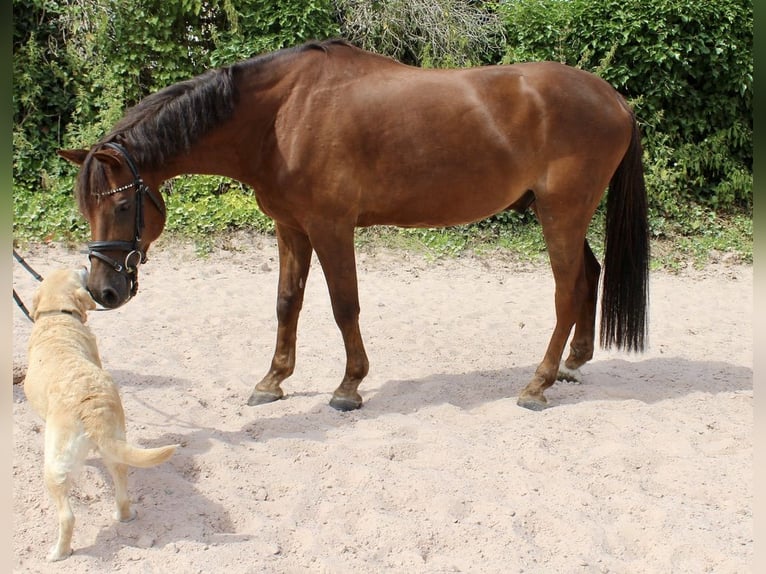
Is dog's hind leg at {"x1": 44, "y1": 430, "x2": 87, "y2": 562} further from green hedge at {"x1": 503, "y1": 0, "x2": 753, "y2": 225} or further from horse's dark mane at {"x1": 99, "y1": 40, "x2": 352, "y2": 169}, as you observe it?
green hedge at {"x1": 503, "y1": 0, "x2": 753, "y2": 225}

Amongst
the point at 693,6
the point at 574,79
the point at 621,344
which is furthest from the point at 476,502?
the point at 693,6

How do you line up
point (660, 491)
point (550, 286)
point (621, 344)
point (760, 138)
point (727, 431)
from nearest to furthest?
point (760, 138)
point (660, 491)
point (727, 431)
point (621, 344)
point (550, 286)

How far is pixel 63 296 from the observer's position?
11.1 ft

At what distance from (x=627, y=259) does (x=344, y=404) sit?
2110 millimetres

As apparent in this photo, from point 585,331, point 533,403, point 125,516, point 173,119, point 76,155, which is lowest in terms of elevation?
point 533,403

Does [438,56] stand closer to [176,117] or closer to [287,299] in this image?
[287,299]

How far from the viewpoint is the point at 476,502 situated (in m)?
3.24

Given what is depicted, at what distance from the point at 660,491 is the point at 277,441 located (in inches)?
76.2

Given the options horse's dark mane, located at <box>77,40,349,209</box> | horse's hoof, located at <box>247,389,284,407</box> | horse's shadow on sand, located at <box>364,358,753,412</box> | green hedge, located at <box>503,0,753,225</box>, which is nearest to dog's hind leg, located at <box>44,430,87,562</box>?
horse's dark mane, located at <box>77,40,349,209</box>

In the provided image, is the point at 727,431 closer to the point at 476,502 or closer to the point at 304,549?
the point at 476,502

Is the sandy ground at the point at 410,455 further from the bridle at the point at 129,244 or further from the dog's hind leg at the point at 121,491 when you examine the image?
the bridle at the point at 129,244

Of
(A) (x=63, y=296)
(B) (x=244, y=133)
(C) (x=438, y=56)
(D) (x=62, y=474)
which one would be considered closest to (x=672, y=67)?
(C) (x=438, y=56)

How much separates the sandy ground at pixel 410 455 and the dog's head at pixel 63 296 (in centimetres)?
70

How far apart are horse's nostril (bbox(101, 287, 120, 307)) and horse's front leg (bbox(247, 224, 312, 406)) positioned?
3.77 feet
